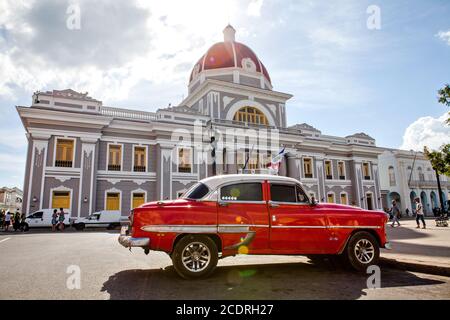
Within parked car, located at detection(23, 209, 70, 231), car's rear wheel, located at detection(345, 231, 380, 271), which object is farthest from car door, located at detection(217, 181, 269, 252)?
parked car, located at detection(23, 209, 70, 231)

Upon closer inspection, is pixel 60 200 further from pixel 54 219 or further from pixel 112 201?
pixel 112 201

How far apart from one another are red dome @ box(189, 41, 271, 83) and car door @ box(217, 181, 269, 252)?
29280mm

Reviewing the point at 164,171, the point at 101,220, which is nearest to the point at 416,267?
the point at 101,220

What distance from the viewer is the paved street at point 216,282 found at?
402 centimetres

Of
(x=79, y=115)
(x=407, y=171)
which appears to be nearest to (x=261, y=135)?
(x=79, y=115)

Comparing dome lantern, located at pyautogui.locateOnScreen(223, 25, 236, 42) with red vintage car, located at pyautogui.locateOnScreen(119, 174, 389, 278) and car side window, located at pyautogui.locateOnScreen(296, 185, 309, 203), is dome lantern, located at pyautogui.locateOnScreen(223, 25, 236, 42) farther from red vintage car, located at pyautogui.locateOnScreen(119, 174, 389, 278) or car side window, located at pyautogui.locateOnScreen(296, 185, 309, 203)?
red vintage car, located at pyautogui.locateOnScreen(119, 174, 389, 278)

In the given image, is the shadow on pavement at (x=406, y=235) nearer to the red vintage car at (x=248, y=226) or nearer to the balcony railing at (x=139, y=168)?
the red vintage car at (x=248, y=226)

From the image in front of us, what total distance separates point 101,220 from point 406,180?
148ft

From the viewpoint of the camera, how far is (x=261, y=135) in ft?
98.4

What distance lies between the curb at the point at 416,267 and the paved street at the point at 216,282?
0.15 m

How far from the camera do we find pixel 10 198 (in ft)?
244

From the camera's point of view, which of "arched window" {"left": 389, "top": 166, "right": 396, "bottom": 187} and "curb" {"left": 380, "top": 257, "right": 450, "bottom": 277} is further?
"arched window" {"left": 389, "top": 166, "right": 396, "bottom": 187}

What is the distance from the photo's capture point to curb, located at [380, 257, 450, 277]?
17.2ft
